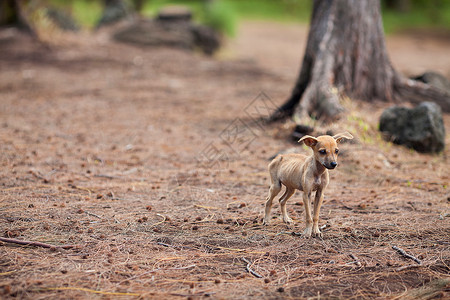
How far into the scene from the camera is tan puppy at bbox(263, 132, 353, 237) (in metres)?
3.94

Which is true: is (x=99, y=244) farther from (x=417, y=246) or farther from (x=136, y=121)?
(x=136, y=121)

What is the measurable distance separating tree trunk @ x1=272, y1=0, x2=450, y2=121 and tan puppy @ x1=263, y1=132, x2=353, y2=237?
144 inches

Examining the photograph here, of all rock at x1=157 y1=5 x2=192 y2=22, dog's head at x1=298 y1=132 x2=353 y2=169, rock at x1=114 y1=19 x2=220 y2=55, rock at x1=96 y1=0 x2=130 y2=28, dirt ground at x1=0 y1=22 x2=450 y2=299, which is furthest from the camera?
rock at x1=96 y1=0 x2=130 y2=28

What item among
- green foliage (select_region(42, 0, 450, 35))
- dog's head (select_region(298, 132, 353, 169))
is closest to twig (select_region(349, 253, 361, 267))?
dog's head (select_region(298, 132, 353, 169))

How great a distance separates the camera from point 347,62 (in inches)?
327

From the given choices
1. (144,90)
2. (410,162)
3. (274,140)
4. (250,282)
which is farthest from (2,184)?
(144,90)

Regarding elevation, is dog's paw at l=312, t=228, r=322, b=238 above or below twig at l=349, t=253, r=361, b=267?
below

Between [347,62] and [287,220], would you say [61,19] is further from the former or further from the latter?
[287,220]

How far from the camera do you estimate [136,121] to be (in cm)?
887

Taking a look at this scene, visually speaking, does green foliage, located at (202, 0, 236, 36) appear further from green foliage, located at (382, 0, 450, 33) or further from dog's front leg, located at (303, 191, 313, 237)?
dog's front leg, located at (303, 191, 313, 237)

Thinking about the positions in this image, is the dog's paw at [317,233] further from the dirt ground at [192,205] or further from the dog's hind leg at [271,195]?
the dog's hind leg at [271,195]

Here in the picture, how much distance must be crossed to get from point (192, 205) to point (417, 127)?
12.5 feet

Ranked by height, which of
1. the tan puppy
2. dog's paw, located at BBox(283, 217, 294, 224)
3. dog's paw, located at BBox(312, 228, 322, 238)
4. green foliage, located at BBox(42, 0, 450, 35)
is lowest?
green foliage, located at BBox(42, 0, 450, 35)

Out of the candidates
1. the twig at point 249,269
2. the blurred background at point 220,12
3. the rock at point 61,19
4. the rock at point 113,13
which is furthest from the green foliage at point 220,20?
the twig at point 249,269
